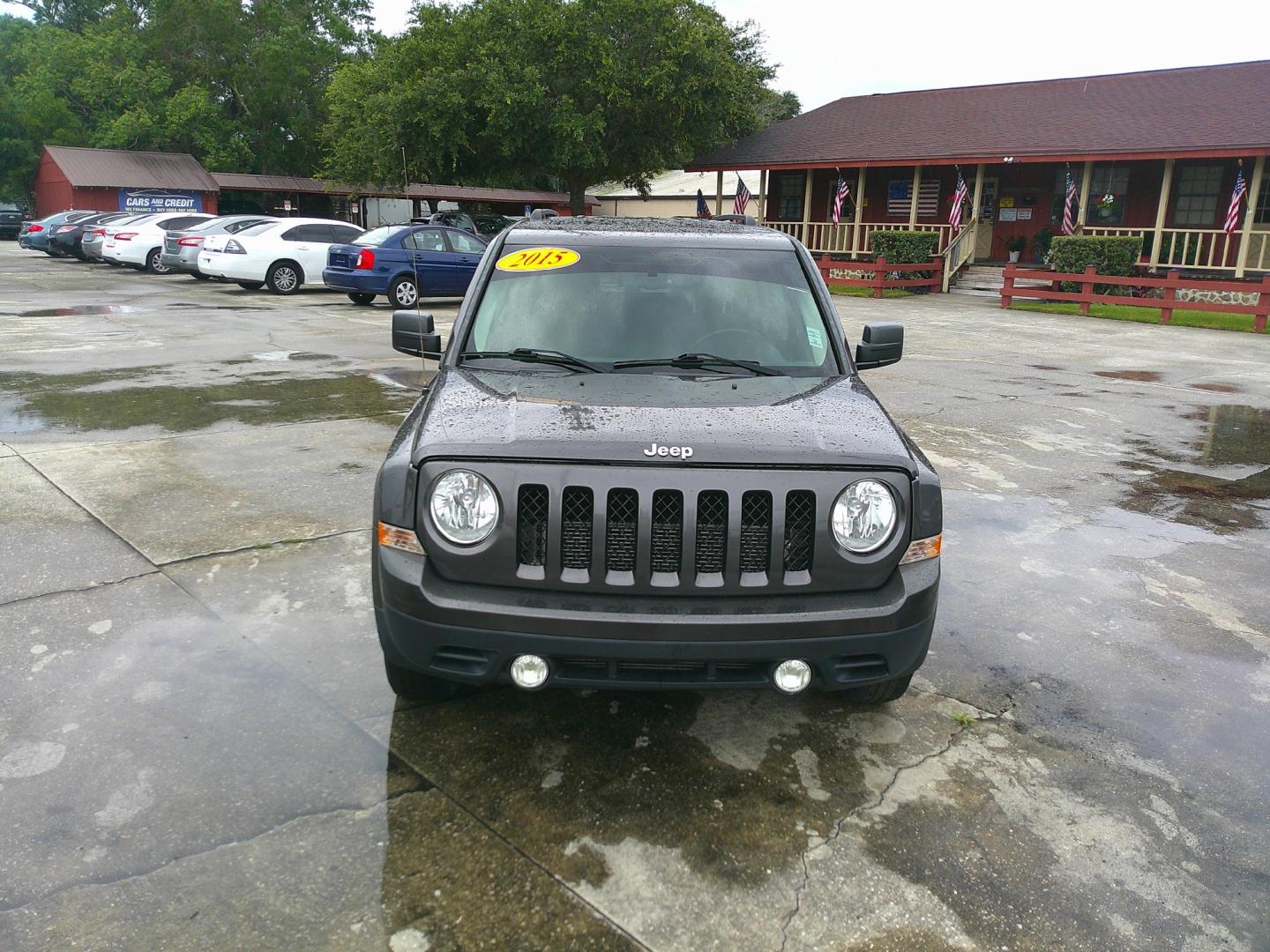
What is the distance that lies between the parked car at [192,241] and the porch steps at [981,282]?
17.1 metres

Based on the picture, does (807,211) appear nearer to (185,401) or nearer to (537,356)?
(185,401)

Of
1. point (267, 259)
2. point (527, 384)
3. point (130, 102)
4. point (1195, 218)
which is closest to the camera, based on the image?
point (527, 384)

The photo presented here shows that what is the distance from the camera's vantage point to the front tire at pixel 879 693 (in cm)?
345

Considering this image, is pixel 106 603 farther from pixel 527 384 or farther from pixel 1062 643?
pixel 1062 643

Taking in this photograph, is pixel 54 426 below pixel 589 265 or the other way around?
below

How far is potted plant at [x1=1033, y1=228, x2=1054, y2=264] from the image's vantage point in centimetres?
2684

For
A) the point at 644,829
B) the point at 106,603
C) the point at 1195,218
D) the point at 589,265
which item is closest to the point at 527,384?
the point at 589,265

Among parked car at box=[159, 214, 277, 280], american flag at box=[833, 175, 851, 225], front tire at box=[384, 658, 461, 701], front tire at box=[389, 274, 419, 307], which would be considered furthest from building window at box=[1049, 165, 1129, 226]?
front tire at box=[384, 658, 461, 701]

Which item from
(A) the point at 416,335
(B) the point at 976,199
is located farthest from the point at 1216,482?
(B) the point at 976,199

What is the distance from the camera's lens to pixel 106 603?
170 inches

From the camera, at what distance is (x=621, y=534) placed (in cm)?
291

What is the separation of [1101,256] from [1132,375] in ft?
37.0

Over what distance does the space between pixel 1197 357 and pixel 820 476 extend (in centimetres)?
1365

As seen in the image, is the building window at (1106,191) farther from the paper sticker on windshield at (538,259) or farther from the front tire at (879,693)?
the front tire at (879,693)
